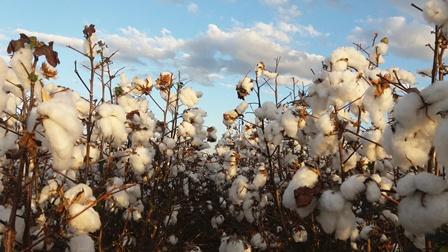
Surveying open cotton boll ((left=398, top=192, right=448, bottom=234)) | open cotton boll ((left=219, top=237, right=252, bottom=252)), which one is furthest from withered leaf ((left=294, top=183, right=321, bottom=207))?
open cotton boll ((left=219, top=237, right=252, bottom=252))

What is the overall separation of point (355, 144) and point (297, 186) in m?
1.62

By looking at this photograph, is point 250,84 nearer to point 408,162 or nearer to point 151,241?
point 151,241

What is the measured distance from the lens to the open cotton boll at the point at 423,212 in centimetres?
144

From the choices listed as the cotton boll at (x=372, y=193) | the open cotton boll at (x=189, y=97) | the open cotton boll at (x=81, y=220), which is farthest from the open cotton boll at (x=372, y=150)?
the open cotton boll at (x=189, y=97)

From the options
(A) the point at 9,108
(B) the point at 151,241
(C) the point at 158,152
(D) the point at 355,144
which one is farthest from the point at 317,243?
(A) the point at 9,108

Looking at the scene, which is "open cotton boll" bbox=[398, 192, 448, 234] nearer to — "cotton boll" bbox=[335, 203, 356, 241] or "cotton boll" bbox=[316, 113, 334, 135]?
"cotton boll" bbox=[335, 203, 356, 241]

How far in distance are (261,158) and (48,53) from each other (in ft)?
14.0

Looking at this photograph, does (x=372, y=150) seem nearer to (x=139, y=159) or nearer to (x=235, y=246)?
(x=235, y=246)

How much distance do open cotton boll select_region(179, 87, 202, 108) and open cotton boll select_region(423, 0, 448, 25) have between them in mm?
4066

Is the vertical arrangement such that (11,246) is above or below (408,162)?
below

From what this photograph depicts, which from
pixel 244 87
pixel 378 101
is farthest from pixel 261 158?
pixel 378 101

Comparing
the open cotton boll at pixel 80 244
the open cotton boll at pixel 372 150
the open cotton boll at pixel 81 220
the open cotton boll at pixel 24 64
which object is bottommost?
the open cotton boll at pixel 80 244

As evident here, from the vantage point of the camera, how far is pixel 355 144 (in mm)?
3338

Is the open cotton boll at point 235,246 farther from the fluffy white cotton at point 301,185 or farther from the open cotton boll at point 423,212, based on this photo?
the open cotton boll at point 423,212
